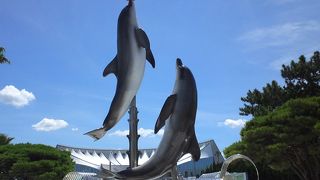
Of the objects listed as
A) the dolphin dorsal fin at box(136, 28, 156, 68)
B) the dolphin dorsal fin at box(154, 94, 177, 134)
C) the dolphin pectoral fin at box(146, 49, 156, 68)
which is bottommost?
the dolphin dorsal fin at box(154, 94, 177, 134)

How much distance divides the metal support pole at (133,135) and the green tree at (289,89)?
24.5 meters

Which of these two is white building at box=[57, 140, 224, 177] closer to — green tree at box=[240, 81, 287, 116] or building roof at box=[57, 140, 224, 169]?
building roof at box=[57, 140, 224, 169]

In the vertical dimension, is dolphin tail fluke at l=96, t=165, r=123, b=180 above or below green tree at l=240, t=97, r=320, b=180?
below

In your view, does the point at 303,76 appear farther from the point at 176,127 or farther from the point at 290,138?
the point at 176,127

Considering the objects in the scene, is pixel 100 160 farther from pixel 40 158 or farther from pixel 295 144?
pixel 295 144

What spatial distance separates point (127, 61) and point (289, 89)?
1061 inches

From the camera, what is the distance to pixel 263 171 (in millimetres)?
40125

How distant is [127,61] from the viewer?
9.74 m

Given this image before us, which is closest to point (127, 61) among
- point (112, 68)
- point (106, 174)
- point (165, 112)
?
point (112, 68)

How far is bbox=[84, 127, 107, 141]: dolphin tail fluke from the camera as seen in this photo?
364 inches

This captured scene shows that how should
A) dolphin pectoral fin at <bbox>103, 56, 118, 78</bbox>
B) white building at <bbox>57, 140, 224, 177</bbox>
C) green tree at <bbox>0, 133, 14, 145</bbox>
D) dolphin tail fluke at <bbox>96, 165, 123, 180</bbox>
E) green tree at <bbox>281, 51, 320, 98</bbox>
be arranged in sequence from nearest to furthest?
dolphin tail fluke at <bbox>96, 165, 123, 180</bbox>, dolphin pectoral fin at <bbox>103, 56, 118, 78</bbox>, green tree at <bbox>281, 51, 320, 98</bbox>, green tree at <bbox>0, 133, 14, 145</bbox>, white building at <bbox>57, 140, 224, 177</bbox>

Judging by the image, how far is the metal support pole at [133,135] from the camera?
10.5 metres

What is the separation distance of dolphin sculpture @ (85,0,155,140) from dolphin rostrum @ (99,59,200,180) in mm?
833

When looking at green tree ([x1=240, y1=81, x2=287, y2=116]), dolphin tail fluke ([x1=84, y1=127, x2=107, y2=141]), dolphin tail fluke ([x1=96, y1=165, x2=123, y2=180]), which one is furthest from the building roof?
dolphin tail fluke ([x1=96, y1=165, x2=123, y2=180])
